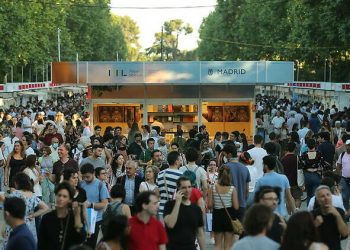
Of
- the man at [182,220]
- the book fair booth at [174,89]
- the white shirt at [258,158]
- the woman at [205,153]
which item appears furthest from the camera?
the book fair booth at [174,89]

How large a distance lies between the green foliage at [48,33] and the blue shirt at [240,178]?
44.6 m

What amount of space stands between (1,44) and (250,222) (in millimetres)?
52449

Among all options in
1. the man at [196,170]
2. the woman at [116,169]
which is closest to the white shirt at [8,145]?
the woman at [116,169]

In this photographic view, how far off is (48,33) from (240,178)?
7520cm

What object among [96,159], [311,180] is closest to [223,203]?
[96,159]

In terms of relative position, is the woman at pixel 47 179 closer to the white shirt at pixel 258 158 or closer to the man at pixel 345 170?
the white shirt at pixel 258 158

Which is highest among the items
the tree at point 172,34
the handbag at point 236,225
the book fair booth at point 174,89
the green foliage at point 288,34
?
the tree at point 172,34

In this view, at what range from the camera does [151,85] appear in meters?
29.3

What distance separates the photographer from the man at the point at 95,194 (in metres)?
11.3

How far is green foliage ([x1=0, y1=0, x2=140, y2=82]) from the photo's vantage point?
59.6 metres

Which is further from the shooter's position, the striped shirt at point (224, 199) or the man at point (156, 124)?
the man at point (156, 124)

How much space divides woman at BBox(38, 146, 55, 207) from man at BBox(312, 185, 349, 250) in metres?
5.59

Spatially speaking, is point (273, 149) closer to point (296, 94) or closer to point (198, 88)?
point (198, 88)

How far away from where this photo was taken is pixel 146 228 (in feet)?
27.7
